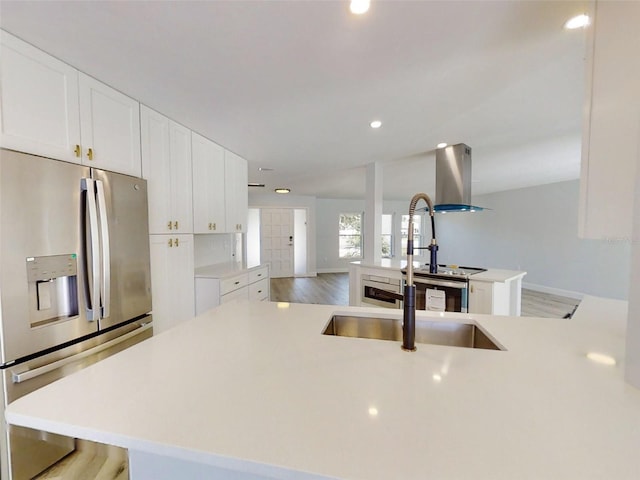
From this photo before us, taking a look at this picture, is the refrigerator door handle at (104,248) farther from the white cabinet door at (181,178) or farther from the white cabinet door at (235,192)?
the white cabinet door at (235,192)

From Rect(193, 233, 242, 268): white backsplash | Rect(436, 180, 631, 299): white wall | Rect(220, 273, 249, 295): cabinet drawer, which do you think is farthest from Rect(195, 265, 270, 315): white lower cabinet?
Rect(436, 180, 631, 299): white wall

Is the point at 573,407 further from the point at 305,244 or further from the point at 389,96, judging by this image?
the point at 305,244

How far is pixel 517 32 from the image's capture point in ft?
4.99

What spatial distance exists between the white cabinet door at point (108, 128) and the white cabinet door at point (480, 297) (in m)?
3.18

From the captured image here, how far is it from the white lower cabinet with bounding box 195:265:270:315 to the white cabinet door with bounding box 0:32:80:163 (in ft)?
4.85

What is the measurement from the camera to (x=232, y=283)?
9.83 ft

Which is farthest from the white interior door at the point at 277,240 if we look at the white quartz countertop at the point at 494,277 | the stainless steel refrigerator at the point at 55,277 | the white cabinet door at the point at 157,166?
the stainless steel refrigerator at the point at 55,277

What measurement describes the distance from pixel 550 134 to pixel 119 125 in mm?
4500

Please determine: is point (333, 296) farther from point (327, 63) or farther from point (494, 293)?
point (327, 63)

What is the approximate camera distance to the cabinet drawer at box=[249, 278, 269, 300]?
348cm

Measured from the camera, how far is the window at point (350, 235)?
8.95 meters

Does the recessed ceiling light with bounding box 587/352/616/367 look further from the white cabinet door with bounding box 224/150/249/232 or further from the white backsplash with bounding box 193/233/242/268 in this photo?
the white backsplash with bounding box 193/233/242/268

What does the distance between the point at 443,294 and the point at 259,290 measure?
Result: 7.32 ft

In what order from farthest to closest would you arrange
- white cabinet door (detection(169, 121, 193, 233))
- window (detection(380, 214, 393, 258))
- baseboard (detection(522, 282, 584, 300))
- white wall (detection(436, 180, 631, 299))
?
window (detection(380, 214, 393, 258)) < baseboard (detection(522, 282, 584, 300)) < white wall (detection(436, 180, 631, 299)) < white cabinet door (detection(169, 121, 193, 233))
